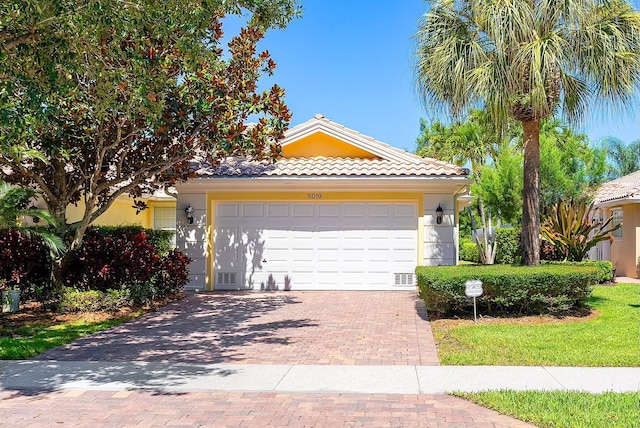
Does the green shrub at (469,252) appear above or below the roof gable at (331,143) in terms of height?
below

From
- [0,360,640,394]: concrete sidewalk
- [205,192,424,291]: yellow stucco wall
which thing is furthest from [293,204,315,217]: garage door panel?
[0,360,640,394]: concrete sidewalk

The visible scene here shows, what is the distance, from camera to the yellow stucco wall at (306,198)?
1619 centimetres

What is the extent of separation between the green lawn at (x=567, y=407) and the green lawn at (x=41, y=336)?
6158mm

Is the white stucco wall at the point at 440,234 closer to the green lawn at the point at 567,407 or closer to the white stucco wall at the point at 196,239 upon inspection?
the white stucco wall at the point at 196,239

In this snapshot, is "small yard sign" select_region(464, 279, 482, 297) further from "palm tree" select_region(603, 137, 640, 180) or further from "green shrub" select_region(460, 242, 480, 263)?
"palm tree" select_region(603, 137, 640, 180)

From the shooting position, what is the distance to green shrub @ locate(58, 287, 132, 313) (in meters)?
12.3

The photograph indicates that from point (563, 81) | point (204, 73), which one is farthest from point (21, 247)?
point (563, 81)

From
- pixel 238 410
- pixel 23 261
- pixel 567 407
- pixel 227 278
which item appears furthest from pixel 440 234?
pixel 238 410

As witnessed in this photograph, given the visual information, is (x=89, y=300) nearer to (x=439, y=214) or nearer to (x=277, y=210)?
(x=277, y=210)

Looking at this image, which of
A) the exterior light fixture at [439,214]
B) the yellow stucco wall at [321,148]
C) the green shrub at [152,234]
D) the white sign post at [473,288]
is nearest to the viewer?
the white sign post at [473,288]

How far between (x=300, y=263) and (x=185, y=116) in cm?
595

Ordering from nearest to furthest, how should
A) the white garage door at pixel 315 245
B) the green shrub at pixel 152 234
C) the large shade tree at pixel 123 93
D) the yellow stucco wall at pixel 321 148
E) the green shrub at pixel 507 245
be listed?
the large shade tree at pixel 123 93 < the green shrub at pixel 152 234 < the white garage door at pixel 315 245 < the yellow stucco wall at pixel 321 148 < the green shrub at pixel 507 245

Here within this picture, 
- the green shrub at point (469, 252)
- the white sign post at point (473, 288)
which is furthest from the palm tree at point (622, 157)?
the white sign post at point (473, 288)

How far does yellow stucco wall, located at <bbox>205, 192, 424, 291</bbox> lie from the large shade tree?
2.29 metres
